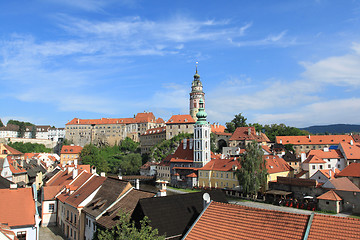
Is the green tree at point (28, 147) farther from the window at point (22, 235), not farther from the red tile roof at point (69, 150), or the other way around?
the window at point (22, 235)

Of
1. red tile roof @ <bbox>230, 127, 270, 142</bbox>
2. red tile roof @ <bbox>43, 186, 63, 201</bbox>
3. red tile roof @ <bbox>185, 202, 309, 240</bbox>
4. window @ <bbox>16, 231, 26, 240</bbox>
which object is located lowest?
window @ <bbox>16, 231, 26, 240</bbox>

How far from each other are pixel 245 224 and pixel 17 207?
50.7 feet

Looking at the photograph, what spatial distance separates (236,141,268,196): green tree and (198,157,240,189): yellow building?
644 centimetres

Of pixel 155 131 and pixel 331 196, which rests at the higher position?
pixel 155 131

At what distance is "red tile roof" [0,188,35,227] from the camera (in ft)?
62.2

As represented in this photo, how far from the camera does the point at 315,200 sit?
37.9 meters

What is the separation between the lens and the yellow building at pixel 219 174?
2088 inches

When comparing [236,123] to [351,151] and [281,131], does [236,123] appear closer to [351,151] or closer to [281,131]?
[281,131]

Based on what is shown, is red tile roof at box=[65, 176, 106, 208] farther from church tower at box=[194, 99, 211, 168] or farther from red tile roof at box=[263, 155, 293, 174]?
church tower at box=[194, 99, 211, 168]

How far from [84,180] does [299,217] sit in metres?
21.9

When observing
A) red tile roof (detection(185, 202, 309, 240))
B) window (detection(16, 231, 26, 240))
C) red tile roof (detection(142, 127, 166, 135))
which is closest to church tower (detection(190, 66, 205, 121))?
red tile roof (detection(142, 127, 166, 135))

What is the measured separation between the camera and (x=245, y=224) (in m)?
11.6

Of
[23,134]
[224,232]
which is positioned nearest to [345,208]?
[224,232]

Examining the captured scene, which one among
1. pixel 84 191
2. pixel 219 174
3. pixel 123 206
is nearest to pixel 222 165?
pixel 219 174
